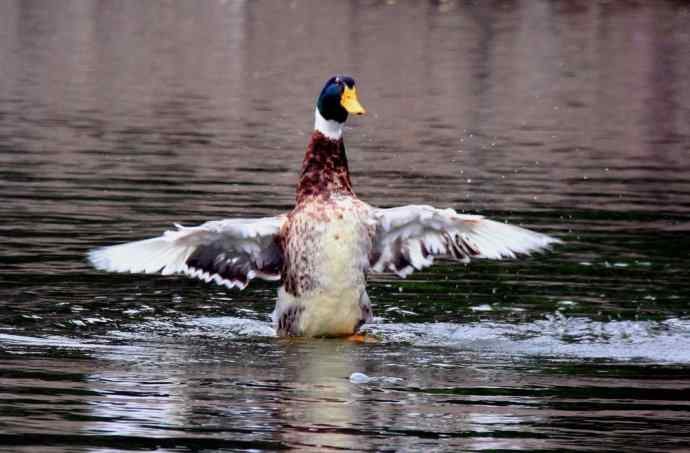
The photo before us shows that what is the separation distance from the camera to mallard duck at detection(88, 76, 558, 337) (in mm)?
10523

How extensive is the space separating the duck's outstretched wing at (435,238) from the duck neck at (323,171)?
28cm

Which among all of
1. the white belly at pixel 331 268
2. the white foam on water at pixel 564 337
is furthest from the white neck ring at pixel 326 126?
the white foam on water at pixel 564 337

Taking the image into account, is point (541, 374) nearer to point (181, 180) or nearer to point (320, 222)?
point (320, 222)

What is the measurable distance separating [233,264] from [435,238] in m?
1.18

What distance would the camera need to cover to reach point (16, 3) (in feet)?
182

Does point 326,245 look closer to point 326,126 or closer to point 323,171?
point 323,171

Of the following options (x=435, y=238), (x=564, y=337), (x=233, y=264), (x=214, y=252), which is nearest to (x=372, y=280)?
(x=435, y=238)

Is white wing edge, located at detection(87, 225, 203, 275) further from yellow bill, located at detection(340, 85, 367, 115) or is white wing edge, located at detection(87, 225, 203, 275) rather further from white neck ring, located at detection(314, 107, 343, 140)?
yellow bill, located at detection(340, 85, 367, 115)

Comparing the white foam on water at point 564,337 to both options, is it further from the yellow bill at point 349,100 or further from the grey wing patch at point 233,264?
the yellow bill at point 349,100

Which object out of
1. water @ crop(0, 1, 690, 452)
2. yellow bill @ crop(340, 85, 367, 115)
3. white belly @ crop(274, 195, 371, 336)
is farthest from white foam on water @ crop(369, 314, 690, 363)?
yellow bill @ crop(340, 85, 367, 115)

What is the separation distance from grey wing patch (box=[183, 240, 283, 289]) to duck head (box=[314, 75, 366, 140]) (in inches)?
28.9

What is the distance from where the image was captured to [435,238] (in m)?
11.0

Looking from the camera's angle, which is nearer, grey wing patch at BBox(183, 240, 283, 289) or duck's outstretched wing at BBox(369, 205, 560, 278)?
duck's outstretched wing at BBox(369, 205, 560, 278)

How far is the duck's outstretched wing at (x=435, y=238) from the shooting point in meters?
10.7
